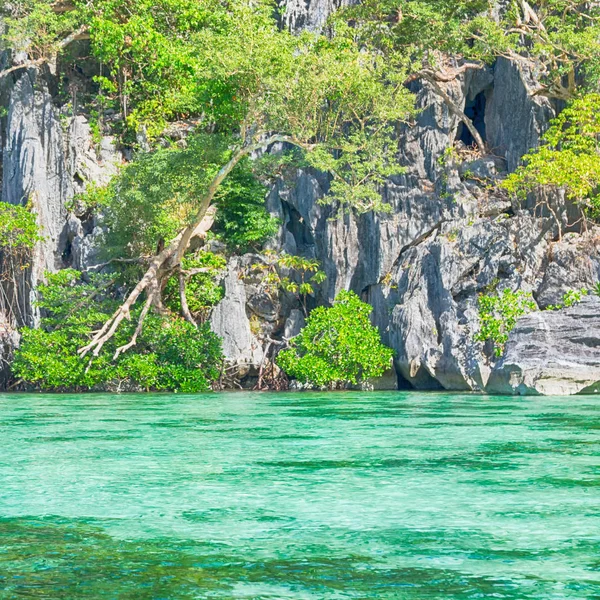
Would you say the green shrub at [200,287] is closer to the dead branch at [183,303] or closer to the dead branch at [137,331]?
the dead branch at [183,303]

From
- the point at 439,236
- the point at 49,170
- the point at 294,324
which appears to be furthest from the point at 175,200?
the point at 439,236

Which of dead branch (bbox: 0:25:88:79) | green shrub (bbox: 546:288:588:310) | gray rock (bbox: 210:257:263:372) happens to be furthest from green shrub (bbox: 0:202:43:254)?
green shrub (bbox: 546:288:588:310)

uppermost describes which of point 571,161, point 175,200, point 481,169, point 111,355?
point 481,169

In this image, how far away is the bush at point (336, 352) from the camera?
19.1 m

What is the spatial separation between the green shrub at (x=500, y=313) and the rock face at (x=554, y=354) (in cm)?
155

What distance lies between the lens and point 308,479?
5816 mm

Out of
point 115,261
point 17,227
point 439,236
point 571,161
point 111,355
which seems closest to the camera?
point 571,161

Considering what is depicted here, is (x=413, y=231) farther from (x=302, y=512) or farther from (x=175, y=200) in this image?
(x=302, y=512)

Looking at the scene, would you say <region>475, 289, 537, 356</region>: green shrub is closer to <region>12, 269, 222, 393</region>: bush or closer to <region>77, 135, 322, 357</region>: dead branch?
<region>77, 135, 322, 357</region>: dead branch

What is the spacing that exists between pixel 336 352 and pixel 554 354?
16.9 ft

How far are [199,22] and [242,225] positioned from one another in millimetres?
5546

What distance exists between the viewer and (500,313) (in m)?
18.4

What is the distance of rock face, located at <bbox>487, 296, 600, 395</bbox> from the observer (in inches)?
601

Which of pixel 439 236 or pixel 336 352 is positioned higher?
pixel 439 236
